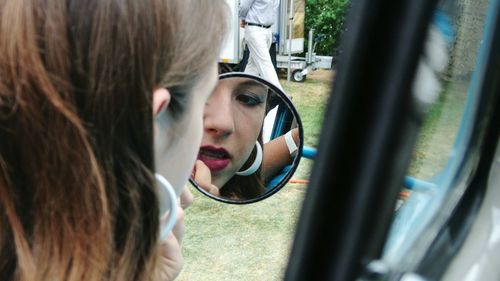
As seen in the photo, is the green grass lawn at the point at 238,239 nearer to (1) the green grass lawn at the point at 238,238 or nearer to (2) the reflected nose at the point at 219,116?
(1) the green grass lawn at the point at 238,238

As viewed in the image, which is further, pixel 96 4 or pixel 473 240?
pixel 473 240

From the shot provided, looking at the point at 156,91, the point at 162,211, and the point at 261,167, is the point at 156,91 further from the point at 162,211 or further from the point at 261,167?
the point at 261,167

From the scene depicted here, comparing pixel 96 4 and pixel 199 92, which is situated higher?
pixel 96 4

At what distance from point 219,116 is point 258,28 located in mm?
4602

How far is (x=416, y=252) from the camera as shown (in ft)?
2.13

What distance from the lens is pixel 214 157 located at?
1.23 metres

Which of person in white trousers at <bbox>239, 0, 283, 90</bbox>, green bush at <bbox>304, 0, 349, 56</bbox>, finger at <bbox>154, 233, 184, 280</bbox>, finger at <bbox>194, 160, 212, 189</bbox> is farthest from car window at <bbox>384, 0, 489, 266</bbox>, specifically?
person in white trousers at <bbox>239, 0, 283, 90</bbox>

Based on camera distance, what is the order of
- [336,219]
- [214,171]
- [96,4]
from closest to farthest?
[336,219] → [96,4] → [214,171]

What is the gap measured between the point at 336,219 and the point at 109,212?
41 centimetres

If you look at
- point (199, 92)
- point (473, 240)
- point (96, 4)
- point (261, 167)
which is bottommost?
point (261, 167)

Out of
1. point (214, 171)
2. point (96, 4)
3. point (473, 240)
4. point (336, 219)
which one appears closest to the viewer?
point (336, 219)

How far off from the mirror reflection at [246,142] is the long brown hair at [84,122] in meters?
0.45

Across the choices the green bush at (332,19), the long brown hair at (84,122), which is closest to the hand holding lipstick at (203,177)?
the green bush at (332,19)

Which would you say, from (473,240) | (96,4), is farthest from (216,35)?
(473,240)
